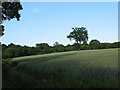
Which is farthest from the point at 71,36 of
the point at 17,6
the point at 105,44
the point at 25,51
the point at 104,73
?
the point at 104,73

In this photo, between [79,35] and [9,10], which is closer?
[9,10]

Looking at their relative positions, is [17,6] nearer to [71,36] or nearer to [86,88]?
[86,88]

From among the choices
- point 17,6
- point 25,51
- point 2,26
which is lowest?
point 25,51

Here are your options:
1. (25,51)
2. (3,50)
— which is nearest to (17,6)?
(3,50)

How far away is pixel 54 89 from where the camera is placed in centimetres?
247

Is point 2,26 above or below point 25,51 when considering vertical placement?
above

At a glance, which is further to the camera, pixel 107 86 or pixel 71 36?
pixel 71 36

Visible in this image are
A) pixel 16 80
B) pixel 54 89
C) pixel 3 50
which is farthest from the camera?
pixel 3 50

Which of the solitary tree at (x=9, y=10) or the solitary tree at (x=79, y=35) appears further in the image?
the solitary tree at (x=79, y=35)

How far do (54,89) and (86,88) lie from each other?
0.85m

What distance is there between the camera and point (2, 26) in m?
11.4

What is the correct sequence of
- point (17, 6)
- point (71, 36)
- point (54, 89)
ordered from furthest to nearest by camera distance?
point (71, 36) → point (17, 6) → point (54, 89)

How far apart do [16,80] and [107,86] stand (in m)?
2.62

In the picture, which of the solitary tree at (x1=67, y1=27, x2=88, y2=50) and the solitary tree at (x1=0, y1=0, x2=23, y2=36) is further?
the solitary tree at (x1=67, y1=27, x2=88, y2=50)
